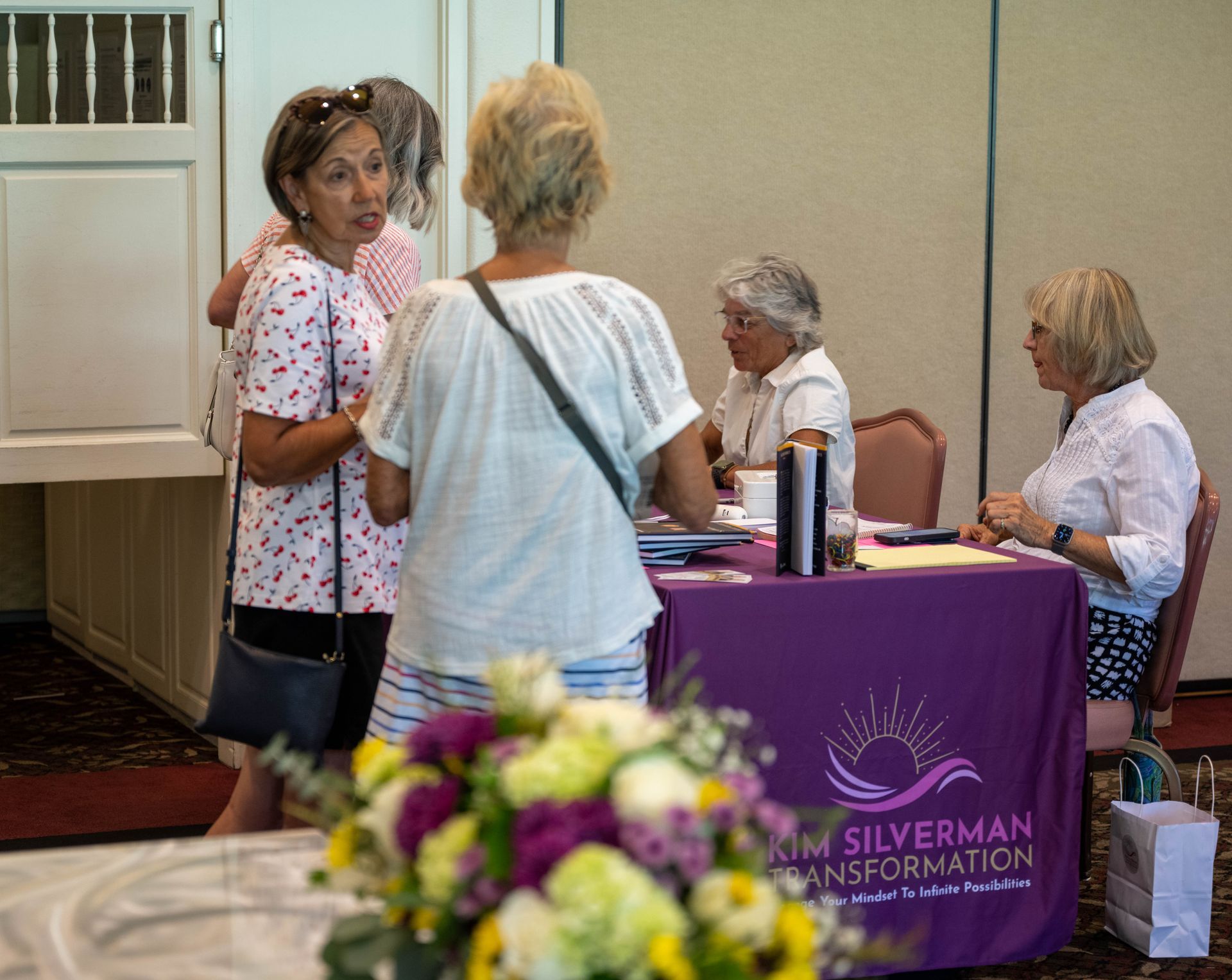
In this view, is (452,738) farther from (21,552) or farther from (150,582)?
(21,552)

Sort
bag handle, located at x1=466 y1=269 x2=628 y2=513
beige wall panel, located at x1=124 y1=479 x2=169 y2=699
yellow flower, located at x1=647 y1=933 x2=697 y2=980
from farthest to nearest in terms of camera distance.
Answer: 1. beige wall panel, located at x1=124 y1=479 x2=169 y2=699
2. bag handle, located at x1=466 y1=269 x2=628 y2=513
3. yellow flower, located at x1=647 y1=933 x2=697 y2=980

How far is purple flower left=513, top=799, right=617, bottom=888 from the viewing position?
771 mm

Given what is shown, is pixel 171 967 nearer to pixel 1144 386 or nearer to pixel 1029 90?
pixel 1144 386

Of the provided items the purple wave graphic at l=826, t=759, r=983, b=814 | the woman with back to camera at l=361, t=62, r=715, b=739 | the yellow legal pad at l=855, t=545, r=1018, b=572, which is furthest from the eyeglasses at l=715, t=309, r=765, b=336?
the woman with back to camera at l=361, t=62, r=715, b=739

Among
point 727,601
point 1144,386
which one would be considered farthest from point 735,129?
point 727,601

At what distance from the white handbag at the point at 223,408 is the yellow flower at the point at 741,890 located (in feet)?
6.50

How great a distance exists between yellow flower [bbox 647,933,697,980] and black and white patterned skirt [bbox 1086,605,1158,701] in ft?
8.00

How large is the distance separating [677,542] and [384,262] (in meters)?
0.81

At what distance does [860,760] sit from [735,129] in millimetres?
2713

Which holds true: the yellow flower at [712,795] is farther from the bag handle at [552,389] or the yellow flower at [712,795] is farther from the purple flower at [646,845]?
the bag handle at [552,389]

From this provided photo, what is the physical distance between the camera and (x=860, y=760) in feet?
8.46

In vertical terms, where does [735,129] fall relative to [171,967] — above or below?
above

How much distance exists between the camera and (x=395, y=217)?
2979 millimetres

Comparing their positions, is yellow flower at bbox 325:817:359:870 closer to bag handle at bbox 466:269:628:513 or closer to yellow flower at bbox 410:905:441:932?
yellow flower at bbox 410:905:441:932
